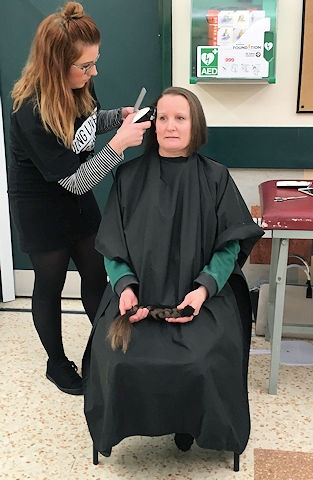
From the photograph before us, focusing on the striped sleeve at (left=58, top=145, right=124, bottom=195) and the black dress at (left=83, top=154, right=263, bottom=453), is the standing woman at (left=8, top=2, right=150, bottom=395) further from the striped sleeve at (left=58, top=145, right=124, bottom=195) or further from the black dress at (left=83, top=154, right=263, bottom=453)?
the black dress at (left=83, top=154, right=263, bottom=453)

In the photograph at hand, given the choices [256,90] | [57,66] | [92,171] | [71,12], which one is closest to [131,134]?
[92,171]

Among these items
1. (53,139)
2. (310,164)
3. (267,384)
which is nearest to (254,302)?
(267,384)

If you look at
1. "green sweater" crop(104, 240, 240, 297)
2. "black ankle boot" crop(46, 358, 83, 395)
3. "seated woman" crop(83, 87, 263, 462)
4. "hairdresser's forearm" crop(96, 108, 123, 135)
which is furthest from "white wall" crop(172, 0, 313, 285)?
"black ankle boot" crop(46, 358, 83, 395)

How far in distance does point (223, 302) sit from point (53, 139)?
74 cm

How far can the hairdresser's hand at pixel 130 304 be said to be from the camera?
164cm

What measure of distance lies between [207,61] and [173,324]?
1.26m

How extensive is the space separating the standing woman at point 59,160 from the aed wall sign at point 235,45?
0.51 m

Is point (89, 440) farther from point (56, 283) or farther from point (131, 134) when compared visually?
point (131, 134)

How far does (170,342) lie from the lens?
1604 mm

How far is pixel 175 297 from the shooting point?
172 cm

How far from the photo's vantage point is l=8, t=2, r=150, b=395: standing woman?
1.73 metres

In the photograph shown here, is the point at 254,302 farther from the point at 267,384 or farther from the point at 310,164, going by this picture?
the point at 310,164

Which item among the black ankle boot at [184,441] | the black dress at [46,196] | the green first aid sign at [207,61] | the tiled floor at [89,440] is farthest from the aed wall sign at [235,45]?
the black ankle boot at [184,441]

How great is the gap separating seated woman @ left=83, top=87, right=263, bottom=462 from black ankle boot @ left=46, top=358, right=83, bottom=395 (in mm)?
381
